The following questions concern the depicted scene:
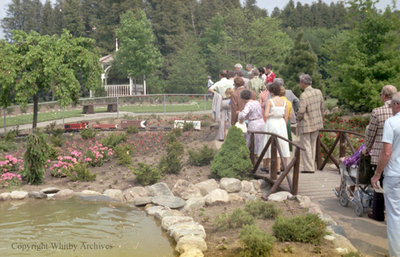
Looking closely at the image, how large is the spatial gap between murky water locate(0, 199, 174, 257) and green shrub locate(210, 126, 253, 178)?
2192mm

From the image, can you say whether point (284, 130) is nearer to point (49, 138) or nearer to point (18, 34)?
point (49, 138)

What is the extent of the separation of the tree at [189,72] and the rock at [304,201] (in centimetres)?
3077

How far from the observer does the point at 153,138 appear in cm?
1634

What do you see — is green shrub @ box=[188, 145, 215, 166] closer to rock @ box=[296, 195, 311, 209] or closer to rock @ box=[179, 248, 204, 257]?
rock @ box=[296, 195, 311, 209]

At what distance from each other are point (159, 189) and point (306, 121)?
3.61m

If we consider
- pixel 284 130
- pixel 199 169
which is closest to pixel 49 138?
pixel 199 169

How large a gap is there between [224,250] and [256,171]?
416cm

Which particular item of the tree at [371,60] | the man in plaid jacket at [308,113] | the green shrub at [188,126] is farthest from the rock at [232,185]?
the tree at [371,60]

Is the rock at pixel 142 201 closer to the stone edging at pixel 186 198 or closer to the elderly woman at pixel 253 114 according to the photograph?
the stone edging at pixel 186 198

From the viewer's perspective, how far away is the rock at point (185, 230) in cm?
758

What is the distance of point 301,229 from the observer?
22.8ft

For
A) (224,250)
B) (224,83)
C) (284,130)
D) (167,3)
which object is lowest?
(224,250)

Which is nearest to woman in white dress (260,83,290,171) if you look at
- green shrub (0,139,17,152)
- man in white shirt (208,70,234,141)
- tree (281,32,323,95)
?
man in white shirt (208,70,234,141)

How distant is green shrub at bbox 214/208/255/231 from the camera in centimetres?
768
